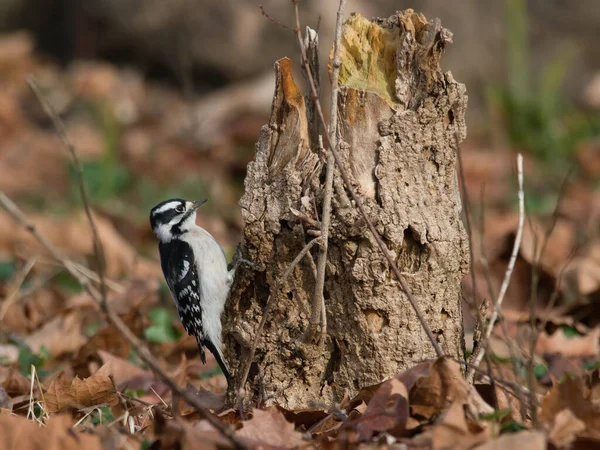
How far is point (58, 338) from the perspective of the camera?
5457 millimetres

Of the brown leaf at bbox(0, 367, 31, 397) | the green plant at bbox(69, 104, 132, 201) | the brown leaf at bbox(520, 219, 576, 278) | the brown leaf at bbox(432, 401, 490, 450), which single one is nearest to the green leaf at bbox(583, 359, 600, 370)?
the brown leaf at bbox(520, 219, 576, 278)

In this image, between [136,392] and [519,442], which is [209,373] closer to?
[136,392]

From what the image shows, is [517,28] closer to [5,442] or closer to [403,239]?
[403,239]

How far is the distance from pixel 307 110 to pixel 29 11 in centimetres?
1274

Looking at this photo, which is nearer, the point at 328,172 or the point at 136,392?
the point at 328,172

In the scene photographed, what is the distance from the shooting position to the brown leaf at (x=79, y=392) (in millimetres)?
3771

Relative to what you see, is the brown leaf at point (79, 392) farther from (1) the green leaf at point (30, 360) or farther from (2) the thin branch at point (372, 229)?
(2) the thin branch at point (372, 229)

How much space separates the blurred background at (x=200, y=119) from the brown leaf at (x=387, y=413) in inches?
121

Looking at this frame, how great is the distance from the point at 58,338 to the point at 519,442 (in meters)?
3.71

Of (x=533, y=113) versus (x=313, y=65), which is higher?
(x=313, y=65)

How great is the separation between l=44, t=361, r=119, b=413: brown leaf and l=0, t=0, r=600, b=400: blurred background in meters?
1.92

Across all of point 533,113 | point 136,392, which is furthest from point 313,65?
point 533,113

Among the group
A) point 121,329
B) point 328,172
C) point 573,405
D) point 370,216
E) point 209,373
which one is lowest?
point 209,373

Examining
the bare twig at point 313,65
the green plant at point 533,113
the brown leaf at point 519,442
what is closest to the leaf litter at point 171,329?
the brown leaf at point 519,442
